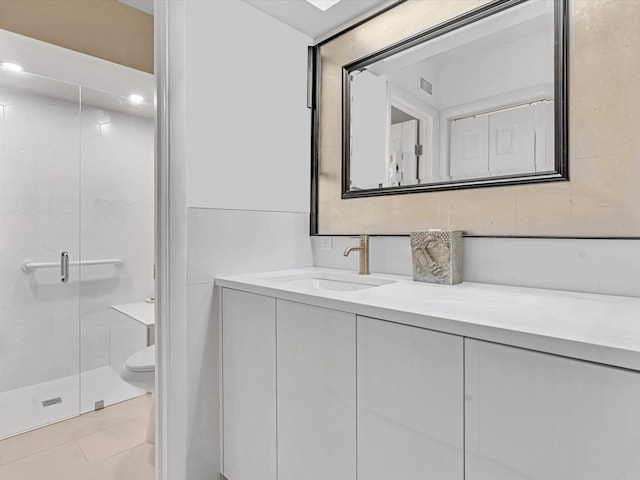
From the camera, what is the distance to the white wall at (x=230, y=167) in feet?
4.78

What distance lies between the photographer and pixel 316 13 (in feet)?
5.65

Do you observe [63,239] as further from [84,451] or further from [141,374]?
[84,451]

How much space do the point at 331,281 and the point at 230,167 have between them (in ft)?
2.17

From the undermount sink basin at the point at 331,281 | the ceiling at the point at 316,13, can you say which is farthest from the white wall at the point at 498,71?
the undermount sink basin at the point at 331,281

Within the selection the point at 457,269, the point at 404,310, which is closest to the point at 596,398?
the point at 404,310

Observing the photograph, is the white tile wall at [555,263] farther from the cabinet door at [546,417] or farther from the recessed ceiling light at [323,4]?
the recessed ceiling light at [323,4]

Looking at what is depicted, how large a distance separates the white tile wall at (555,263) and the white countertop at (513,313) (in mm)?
42

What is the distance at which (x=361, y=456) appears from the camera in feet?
Answer: 3.18

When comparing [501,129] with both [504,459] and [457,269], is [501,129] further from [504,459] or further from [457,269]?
[504,459]

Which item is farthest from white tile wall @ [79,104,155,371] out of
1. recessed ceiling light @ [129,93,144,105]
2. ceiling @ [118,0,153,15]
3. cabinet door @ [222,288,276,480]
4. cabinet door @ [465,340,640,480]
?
cabinet door @ [465,340,640,480]

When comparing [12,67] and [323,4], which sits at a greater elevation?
[323,4]

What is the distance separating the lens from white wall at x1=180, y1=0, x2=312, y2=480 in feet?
4.78

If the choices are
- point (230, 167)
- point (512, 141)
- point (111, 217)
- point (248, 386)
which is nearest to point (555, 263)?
point (512, 141)

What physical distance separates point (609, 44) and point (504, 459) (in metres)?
1.16
